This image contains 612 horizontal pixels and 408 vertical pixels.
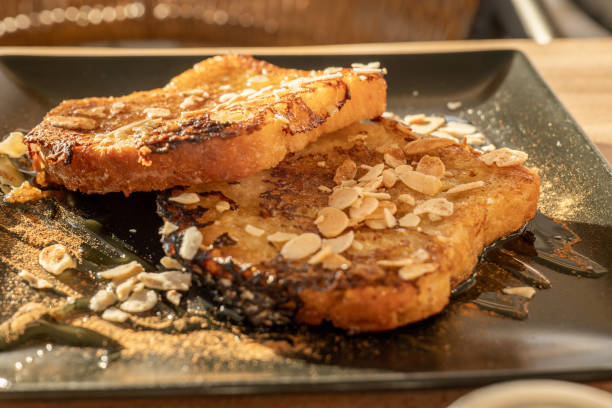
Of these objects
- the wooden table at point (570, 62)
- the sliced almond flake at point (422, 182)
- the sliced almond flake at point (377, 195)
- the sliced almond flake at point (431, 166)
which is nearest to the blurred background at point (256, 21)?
the wooden table at point (570, 62)

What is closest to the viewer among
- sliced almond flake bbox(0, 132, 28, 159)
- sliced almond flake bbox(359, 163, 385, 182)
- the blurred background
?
sliced almond flake bbox(359, 163, 385, 182)

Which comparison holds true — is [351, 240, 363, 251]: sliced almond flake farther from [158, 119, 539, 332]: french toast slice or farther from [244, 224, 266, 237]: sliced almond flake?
[244, 224, 266, 237]: sliced almond flake

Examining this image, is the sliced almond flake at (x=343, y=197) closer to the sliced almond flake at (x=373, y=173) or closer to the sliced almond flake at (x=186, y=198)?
the sliced almond flake at (x=373, y=173)

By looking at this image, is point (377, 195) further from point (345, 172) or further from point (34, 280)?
point (34, 280)

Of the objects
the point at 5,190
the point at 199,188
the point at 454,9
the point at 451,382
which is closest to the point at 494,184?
the point at 451,382

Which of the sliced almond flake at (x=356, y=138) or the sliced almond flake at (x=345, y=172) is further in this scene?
the sliced almond flake at (x=356, y=138)

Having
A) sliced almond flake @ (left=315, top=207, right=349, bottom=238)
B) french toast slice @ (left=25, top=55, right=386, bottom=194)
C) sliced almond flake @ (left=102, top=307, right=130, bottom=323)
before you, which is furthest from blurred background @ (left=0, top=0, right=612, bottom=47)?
sliced almond flake @ (left=102, top=307, right=130, bottom=323)
